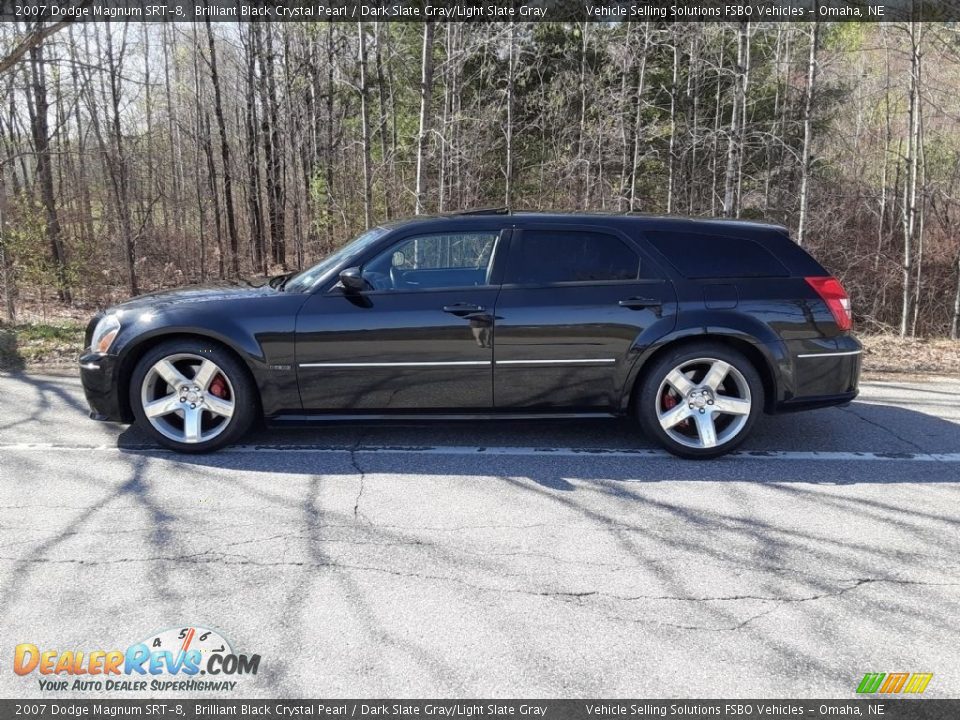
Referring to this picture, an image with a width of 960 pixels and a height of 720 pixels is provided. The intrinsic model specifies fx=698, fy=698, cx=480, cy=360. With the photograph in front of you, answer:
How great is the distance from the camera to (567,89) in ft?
61.6

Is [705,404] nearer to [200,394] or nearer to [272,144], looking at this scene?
[200,394]

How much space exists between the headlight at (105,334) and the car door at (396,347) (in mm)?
1281

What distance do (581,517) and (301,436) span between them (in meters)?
2.32

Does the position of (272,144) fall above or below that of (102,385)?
above

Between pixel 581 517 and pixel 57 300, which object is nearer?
pixel 581 517

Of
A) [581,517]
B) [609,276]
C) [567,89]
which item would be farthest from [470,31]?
[581,517]

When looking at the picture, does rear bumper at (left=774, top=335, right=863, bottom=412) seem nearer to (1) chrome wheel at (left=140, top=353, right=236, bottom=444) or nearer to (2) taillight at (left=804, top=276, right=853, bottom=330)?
(2) taillight at (left=804, top=276, right=853, bottom=330)

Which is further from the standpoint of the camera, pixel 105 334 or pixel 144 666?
pixel 105 334

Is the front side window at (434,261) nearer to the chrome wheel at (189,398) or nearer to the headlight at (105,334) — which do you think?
the chrome wheel at (189,398)

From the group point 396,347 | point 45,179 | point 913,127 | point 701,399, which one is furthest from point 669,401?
point 45,179

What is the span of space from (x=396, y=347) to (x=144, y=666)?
2550 millimetres

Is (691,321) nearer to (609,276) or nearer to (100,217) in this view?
(609,276)

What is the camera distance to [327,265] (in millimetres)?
4957

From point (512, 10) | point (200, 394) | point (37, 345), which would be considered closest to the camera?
point (200, 394)
